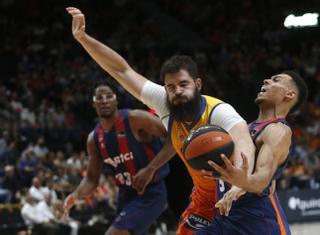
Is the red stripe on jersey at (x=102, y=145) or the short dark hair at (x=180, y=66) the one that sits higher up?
the short dark hair at (x=180, y=66)

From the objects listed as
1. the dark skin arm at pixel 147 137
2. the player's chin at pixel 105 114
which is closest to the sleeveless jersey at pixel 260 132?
the dark skin arm at pixel 147 137

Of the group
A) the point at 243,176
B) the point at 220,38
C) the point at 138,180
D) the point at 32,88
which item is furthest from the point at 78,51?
the point at 243,176

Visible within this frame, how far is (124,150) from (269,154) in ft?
7.88

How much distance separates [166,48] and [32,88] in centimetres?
566

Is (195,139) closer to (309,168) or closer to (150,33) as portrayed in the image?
(309,168)

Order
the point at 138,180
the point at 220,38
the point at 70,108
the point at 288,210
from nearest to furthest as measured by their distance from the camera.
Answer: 1. the point at 138,180
2. the point at 288,210
3. the point at 70,108
4. the point at 220,38

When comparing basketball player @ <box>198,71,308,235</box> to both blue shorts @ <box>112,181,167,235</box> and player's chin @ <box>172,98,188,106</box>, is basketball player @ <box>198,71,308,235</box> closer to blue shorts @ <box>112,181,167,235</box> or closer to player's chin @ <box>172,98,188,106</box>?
player's chin @ <box>172,98,188,106</box>

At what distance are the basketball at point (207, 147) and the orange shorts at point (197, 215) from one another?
1.11m

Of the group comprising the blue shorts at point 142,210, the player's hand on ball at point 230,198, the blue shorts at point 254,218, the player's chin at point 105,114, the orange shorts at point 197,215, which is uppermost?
the player's chin at point 105,114

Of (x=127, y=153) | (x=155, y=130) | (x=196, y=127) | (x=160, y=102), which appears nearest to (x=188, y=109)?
(x=196, y=127)

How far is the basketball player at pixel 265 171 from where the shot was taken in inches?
131

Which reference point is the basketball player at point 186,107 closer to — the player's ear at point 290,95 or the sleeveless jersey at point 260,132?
the sleeveless jersey at point 260,132

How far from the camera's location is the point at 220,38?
→ 20.8 meters

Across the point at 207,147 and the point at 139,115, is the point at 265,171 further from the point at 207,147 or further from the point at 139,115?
the point at 139,115
